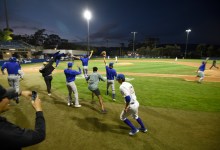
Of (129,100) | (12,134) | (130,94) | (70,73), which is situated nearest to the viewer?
(12,134)

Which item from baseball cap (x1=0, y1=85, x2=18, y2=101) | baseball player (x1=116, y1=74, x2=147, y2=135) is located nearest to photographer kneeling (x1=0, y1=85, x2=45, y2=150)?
baseball cap (x1=0, y1=85, x2=18, y2=101)

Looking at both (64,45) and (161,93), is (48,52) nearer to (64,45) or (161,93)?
(64,45)

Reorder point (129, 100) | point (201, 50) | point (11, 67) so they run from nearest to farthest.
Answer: point (129, 100)
point (11, 67)
point (201, 50)

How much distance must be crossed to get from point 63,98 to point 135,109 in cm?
625

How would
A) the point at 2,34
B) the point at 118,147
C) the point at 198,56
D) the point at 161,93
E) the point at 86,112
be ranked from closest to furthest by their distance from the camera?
the point at 118,147 < the point at 86,112 < the point at 161,93 < the point at 2,34 < the point at 198,56

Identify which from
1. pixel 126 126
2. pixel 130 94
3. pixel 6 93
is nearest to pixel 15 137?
pixel 6 93

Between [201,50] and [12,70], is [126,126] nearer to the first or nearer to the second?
[12,70]

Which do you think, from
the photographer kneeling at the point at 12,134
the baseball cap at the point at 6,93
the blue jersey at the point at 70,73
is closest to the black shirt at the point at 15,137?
the photographer kneeling at the point at 12,134

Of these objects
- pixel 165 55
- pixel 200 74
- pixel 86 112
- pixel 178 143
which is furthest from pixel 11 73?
pixel 165 55

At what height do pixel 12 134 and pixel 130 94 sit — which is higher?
pixel 12 134

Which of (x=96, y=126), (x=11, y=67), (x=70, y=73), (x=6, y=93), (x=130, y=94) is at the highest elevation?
(x=6, y=93)

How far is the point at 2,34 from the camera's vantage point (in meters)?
48.8

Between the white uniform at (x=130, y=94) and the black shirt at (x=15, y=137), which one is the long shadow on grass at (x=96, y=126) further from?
the black shirt at (x=15, y=137)

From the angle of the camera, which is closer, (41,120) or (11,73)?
(41,120)
